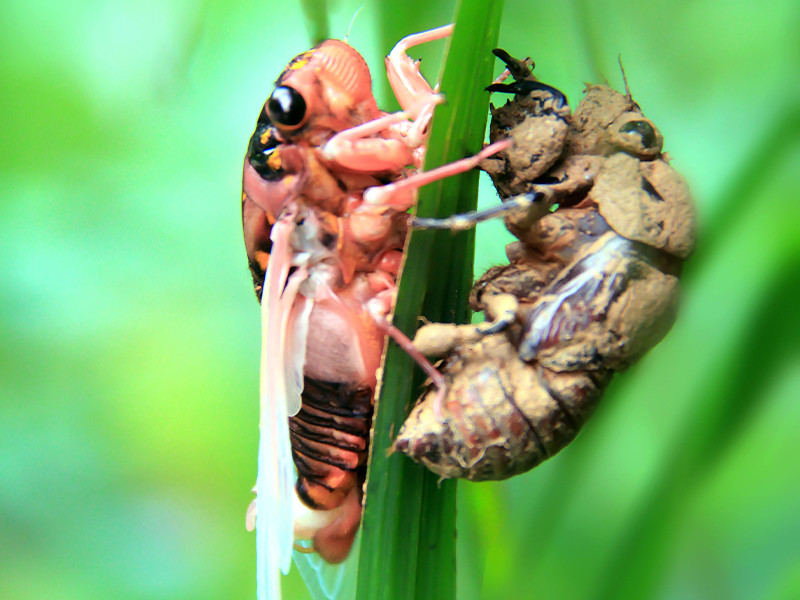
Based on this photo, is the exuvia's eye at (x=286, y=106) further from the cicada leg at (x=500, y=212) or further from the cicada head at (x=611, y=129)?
the cicada head at (x=611, y=129)

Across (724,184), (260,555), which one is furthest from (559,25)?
(260,555)

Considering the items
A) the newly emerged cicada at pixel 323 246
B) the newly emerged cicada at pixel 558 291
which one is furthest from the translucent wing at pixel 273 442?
the newly emerged cicada at pixel 558 291

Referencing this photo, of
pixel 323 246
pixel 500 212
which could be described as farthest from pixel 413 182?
pixel 323 246

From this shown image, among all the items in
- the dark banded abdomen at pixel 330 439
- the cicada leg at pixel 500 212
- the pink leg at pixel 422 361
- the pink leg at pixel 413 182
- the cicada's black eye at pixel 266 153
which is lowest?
the dark banded abdomen at pixel 330 439

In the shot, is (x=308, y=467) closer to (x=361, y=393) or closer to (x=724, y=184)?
(x=361, y=393)

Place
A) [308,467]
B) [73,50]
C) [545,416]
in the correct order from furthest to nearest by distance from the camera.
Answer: [73,50], [308,467], [545,416]

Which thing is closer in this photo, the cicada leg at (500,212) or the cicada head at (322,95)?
the cicada leg at (500,212)

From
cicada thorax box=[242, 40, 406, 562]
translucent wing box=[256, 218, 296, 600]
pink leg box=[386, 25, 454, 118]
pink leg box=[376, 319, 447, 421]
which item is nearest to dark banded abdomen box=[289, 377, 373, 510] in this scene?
cicada thorax box=[242, 40, 406, 562]
